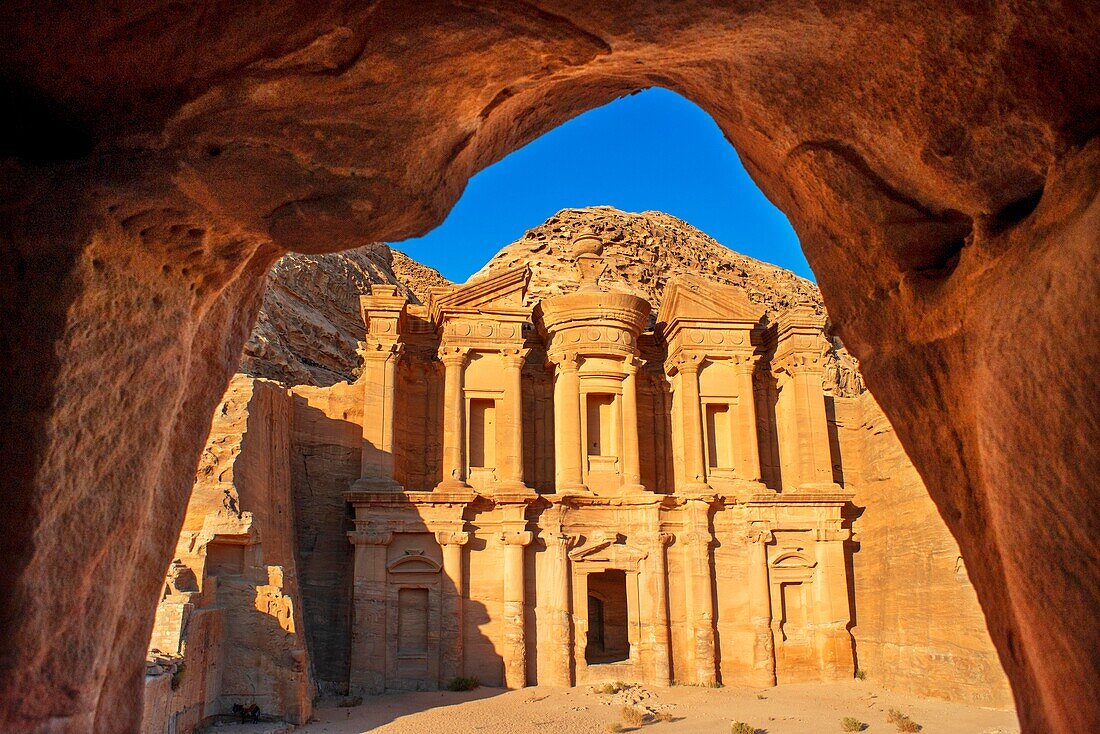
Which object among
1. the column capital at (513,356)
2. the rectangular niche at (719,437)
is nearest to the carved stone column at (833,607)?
the rectangular niche at (719,437)

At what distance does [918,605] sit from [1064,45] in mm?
18471

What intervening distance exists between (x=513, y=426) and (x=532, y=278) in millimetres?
17510

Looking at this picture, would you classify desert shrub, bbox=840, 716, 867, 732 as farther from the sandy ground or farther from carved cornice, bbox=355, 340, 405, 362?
carved cornice, bbox=355, 340, 405, 362

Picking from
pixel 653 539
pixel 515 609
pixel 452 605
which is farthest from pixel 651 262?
pixel 452 605

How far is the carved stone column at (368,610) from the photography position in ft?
60.5

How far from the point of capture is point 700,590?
66.6 ft

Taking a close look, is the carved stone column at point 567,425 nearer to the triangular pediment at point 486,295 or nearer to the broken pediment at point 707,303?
the triangular pediment at point 486,295

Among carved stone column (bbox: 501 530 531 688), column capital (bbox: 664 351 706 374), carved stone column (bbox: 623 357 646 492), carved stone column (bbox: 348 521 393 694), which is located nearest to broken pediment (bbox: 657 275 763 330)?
column capital (bbox: 664 351 706 374)

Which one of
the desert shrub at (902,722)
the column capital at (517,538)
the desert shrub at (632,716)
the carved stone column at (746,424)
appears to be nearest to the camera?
the desert shrub at (902,722)

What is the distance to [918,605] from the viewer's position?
18984 mm

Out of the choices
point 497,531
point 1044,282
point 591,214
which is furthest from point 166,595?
point 591,214

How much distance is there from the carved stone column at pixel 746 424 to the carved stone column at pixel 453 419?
6794mm

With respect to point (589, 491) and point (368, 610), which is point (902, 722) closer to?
point (589, 491)

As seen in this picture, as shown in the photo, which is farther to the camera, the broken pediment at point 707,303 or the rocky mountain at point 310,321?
the rocky mountain at point 310,321
